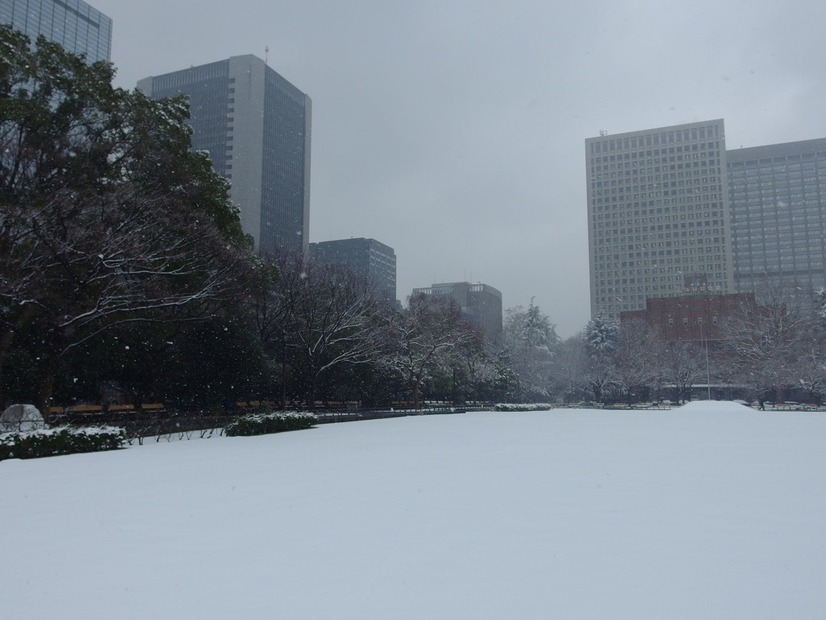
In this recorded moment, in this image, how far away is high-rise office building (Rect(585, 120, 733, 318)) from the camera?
6043 inches

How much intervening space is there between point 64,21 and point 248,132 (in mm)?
56691

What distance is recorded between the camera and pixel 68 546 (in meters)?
6.85

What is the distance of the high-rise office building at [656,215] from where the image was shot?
504 ft

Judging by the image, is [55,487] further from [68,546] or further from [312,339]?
[312,339]

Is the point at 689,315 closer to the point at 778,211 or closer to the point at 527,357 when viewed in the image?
the point at 527,357

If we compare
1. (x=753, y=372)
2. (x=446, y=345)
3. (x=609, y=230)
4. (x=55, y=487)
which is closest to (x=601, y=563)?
(x=55, y=487)

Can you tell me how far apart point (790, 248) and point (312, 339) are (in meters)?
171

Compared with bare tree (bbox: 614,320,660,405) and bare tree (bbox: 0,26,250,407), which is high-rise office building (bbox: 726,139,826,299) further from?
bare tree (bbox: 0,26,250,407)

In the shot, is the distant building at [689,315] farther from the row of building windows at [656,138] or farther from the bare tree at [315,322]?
the row of building windows at [656,138]

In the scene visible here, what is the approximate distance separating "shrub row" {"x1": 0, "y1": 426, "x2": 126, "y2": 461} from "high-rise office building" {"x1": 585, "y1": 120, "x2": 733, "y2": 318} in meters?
148

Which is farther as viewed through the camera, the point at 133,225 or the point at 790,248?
the point at 790,248

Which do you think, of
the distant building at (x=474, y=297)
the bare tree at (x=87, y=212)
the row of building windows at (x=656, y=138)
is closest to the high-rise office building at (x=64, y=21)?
the distant building at (x=474, y=297)

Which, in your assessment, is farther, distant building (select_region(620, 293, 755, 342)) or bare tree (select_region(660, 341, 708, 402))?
distant building (select_region(620, 293, 755, 342))

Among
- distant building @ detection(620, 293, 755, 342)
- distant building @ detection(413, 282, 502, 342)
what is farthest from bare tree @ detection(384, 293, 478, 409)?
distant building @ detection(413, 282, 502, 342)
